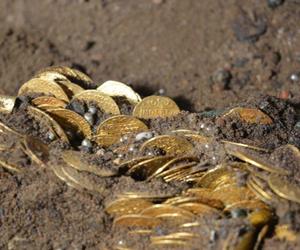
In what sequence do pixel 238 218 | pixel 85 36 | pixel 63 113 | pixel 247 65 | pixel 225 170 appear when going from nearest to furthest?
pixel 238 218 < pixel 225 170 < pixel 63 113 < pixel 247 65 < pixel 85 36

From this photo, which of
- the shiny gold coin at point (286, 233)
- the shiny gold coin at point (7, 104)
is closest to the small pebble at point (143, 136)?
the shiny gold coin at point (7, 104)

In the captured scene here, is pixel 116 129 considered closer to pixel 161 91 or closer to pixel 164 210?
pixel 164 210

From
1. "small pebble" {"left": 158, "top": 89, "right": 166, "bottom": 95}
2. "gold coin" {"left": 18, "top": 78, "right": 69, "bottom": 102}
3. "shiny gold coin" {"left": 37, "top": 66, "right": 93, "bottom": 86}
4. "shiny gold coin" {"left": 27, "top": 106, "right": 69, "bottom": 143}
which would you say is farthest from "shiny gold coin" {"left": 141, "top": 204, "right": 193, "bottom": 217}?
"small pebble" {"left": 158, "top": 89, "right": 166, "bottom": 95}

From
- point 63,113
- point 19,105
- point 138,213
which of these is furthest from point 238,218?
point 19,105

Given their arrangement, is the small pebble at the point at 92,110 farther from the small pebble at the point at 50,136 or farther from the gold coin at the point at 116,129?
the small pebble at the point at 50,136

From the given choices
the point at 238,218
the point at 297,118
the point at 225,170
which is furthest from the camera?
the point at 297,118

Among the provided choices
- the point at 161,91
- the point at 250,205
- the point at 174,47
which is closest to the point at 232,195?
the point at 250,205

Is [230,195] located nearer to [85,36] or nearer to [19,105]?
[19,105]
